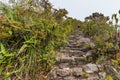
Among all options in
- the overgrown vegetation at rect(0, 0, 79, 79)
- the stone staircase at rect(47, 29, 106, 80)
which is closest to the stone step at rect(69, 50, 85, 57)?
the stone staircase at rect(47, 29, 106, 80)

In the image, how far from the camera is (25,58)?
645 centimetres

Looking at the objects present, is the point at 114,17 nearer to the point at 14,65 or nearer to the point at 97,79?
the point at 97,79

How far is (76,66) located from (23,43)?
1600 millimetres

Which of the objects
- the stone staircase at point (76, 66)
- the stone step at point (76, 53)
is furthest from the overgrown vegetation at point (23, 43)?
the stone step at point (76, 53)

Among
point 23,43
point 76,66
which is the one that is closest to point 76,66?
point 76,66

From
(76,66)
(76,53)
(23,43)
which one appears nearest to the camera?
(23,43)

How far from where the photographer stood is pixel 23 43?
6668mm

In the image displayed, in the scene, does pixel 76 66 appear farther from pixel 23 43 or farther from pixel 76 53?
pixel 23 43

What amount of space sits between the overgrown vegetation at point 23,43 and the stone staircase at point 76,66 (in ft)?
0.99

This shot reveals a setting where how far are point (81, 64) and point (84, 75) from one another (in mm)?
821

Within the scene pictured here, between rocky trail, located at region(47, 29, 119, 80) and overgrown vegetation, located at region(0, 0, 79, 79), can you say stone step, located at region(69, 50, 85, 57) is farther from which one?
overgrown vegetation, located at region(0, 0, 79, 79)

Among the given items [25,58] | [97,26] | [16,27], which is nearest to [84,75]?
[25,58]

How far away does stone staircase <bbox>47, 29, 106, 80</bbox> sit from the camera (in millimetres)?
6641

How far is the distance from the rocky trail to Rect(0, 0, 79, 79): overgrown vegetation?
12.0 inches
